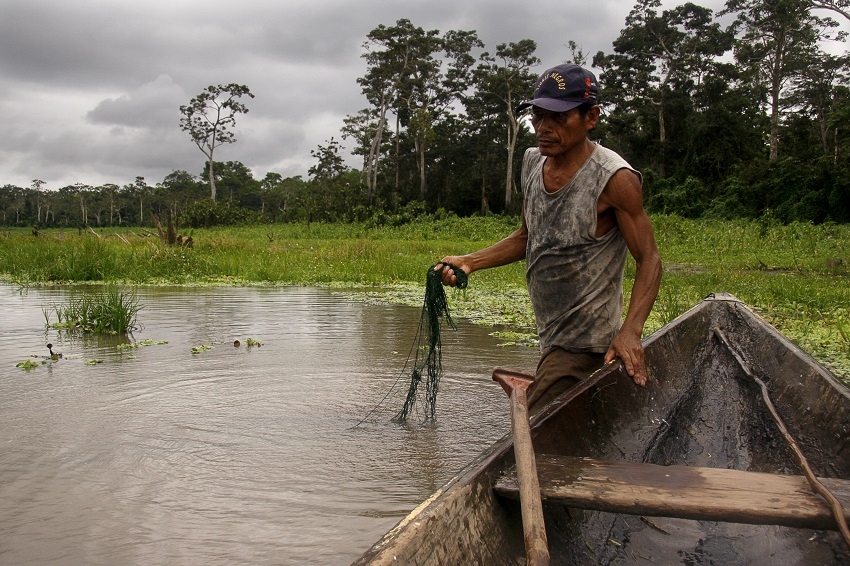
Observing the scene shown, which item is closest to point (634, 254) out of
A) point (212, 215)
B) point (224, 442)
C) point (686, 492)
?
point (686, 492)

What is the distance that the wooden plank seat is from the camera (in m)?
1.83

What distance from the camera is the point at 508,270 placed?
13617mm

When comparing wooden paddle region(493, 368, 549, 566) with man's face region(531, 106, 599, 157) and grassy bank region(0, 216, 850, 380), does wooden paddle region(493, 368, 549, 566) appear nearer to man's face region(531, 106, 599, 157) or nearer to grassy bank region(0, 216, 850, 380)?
man's face region(531, 106, 599, 157)

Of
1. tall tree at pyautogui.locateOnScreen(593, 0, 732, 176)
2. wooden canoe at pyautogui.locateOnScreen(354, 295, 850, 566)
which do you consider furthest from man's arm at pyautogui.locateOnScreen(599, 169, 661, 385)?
tall tree at pyautogui.locateOnScreen(593, 0, 732, 176)

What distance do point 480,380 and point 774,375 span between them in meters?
2.37

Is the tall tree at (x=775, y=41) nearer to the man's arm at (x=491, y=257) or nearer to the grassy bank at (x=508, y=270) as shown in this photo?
the grassy bank at (x=508, y=270)

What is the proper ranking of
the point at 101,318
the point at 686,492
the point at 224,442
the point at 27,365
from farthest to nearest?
1. the point at 101,318
2. the point at 27,365
3. the point at 224,442
4. the point at 686,492

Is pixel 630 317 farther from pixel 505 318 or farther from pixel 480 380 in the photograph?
pixel 505 318

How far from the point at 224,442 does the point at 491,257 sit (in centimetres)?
192

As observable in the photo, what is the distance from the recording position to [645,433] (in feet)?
10.00

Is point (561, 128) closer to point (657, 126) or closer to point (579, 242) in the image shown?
point (579, 242)

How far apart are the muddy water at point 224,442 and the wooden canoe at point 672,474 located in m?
0.97

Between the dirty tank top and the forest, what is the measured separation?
2057 cm

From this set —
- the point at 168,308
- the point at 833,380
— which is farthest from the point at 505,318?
the point at 833,380
